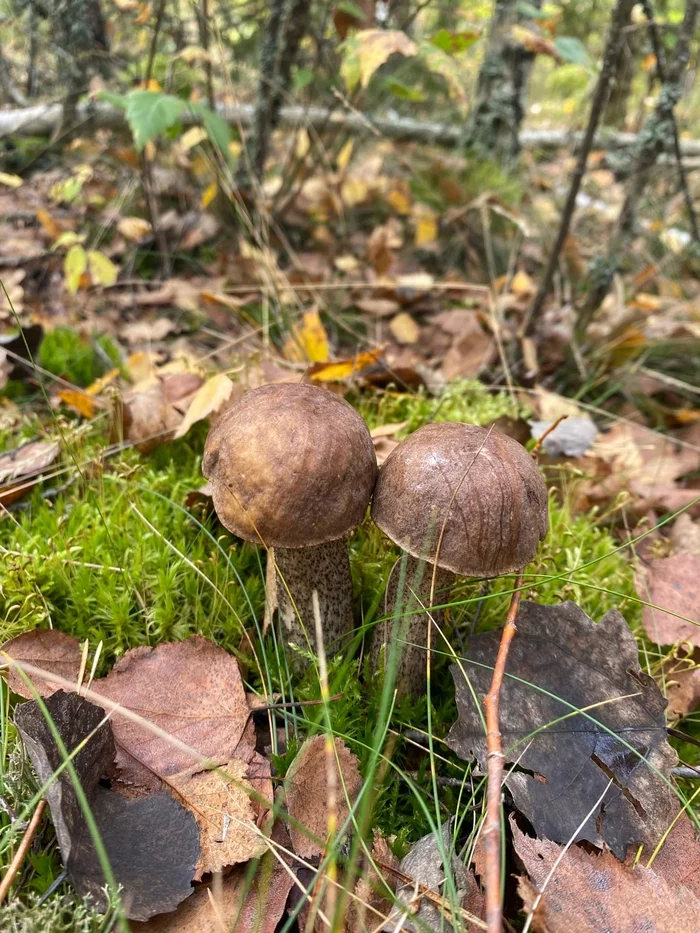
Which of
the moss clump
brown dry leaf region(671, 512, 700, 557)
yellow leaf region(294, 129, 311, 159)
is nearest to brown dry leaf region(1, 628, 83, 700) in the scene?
the moss clump

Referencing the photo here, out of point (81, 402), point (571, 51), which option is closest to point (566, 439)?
point (571, 51)

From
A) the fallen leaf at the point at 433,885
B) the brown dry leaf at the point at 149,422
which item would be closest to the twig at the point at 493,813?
the fallen leaf at the point at 433,885

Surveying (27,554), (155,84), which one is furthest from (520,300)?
(27,554)

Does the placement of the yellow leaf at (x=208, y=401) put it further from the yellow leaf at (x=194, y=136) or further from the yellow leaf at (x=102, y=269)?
the yellow leaf at (x=194, y=136)

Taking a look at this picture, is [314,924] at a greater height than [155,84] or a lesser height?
lesser

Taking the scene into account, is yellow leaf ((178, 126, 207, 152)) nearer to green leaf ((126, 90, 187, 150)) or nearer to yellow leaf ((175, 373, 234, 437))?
green leaf ((126, 90, 187, 150))

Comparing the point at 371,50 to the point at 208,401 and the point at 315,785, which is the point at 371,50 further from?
the point at 315,785

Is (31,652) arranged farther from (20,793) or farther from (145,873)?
(145,873)
